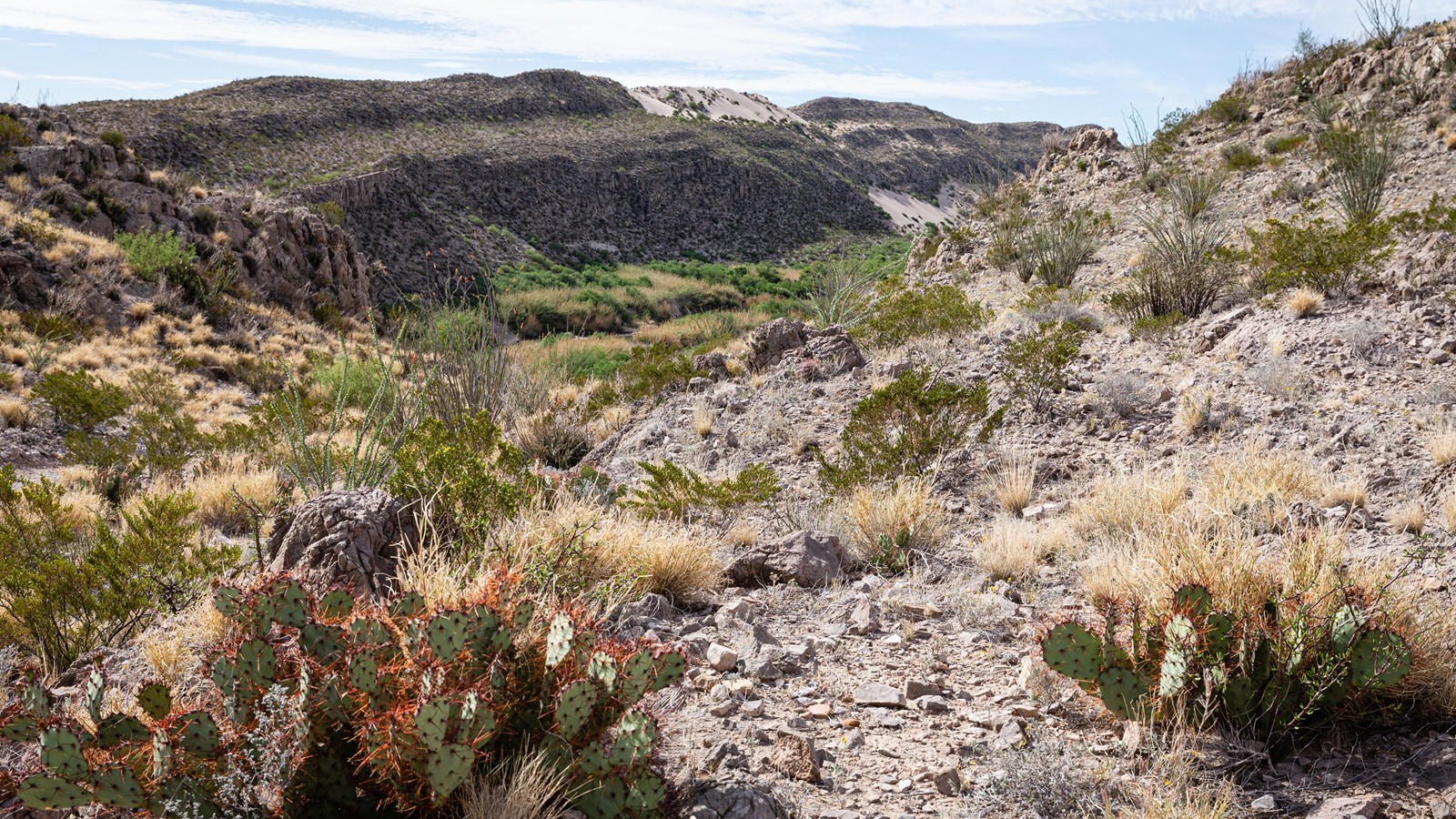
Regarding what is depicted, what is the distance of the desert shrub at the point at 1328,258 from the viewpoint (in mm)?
7957

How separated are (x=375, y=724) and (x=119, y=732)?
2.53 feet

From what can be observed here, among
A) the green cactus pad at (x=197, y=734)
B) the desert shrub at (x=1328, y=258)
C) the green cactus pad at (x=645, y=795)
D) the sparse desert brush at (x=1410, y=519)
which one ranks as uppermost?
the desert shrub at (x=1328, y=258)

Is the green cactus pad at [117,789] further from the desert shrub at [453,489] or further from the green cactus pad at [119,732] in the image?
the desert shrub at [453,489]

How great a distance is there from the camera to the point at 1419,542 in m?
3.89

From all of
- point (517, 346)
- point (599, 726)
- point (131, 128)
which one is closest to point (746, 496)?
point (599, 726)

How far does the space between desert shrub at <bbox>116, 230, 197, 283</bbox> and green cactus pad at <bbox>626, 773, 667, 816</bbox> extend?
19.4m

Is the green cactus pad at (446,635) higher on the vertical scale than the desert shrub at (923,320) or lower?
lower

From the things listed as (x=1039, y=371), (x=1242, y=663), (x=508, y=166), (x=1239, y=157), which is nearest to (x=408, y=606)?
(x=1242, y=663)

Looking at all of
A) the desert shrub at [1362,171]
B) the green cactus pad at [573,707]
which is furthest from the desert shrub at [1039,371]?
the green cactus pad at [573,707]

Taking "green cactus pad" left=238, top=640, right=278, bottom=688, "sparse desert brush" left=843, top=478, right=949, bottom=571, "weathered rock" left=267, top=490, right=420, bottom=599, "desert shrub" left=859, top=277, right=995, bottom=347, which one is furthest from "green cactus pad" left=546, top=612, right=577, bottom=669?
"desert shrub" left=859, top=277, right=995, bottom=347

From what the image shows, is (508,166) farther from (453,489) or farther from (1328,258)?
(453,489)

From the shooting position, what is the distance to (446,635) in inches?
87.7

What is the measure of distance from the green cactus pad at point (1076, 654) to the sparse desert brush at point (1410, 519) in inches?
104

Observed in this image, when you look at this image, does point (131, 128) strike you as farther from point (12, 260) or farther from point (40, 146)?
point (12, 260)
